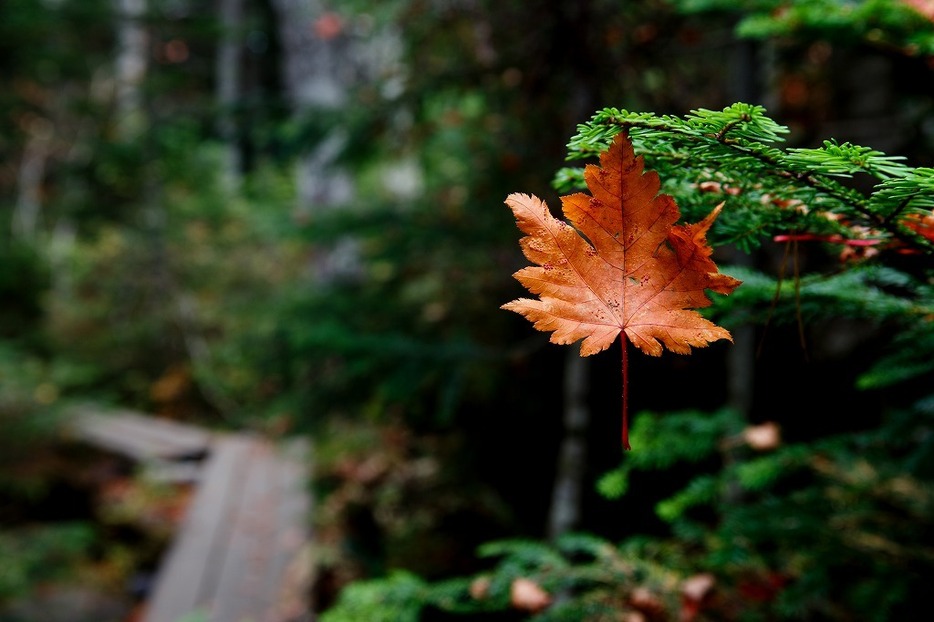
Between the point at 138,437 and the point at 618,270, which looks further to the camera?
the point at 138,437

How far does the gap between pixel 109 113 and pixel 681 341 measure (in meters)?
10.4

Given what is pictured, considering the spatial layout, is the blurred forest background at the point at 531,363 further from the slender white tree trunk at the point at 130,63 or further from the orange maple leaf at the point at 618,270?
the slender white tree trunk at the point at 130,63

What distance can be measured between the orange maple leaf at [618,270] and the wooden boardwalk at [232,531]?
376 cm

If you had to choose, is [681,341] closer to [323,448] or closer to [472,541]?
[472,541]

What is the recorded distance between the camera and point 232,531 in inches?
204

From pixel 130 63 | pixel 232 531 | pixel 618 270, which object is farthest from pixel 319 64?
pixel 130 63

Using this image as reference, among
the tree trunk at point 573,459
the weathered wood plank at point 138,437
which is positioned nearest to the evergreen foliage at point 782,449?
the tree trunk at point 573,459

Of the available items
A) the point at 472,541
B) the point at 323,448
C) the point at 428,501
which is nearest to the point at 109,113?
the point at 323,448

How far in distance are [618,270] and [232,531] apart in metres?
5.80

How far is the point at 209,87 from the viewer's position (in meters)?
17.1

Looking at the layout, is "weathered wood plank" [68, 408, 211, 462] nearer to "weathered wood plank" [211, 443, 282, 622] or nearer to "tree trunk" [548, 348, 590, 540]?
"weathered wood plank" [211, 443, 282, 622]

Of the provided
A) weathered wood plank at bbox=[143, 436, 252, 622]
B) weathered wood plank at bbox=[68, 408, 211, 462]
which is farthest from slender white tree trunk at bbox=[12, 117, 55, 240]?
weathered wood plank at bbox=[143, 436, 252, 622]

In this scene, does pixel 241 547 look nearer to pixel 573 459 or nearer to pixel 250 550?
pixel 250 550

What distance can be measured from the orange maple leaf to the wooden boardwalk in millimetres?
3764
